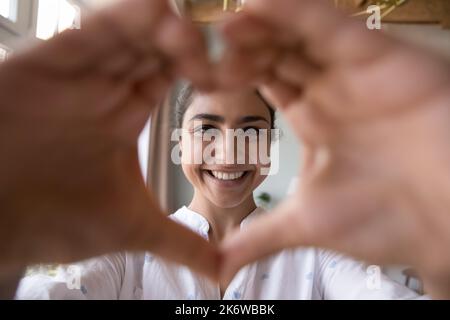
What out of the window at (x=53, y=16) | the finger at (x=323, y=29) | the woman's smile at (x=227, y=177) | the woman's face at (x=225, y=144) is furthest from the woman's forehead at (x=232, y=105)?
the finger at (x=323, y=29)

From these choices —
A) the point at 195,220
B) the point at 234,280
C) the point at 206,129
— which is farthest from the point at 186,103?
the point at 234,280

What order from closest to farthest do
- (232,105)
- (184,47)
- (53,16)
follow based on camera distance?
(184,47) < (232,105) < (53,16)

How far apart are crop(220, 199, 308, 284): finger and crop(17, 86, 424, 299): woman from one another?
280 mm

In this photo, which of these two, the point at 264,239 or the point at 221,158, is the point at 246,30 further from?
the point at 221,158

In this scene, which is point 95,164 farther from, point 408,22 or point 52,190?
point 408,22

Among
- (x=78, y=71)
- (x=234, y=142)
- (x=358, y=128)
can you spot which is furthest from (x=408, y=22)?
(x=78, y=71)

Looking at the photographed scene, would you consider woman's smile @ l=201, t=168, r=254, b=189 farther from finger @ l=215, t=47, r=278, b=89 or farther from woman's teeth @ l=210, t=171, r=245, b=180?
finger @ l=215, t=47, r=278, b=89

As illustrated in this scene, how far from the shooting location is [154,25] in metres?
0.20

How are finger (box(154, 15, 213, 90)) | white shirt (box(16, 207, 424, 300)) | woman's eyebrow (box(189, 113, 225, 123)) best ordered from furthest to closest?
1. woman's eyebrow (box(189, 113, 225, 123))
2. white shirt (box(16, 207, 424, 300))
3. finger (box(154, 15, 213, 90))

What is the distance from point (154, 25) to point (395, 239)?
0.71ft

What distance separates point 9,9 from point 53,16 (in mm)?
121

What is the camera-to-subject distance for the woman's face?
595mm

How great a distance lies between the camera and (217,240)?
25.8 inches

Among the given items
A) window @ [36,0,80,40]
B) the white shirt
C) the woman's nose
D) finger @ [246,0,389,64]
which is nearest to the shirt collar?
the white shirt
